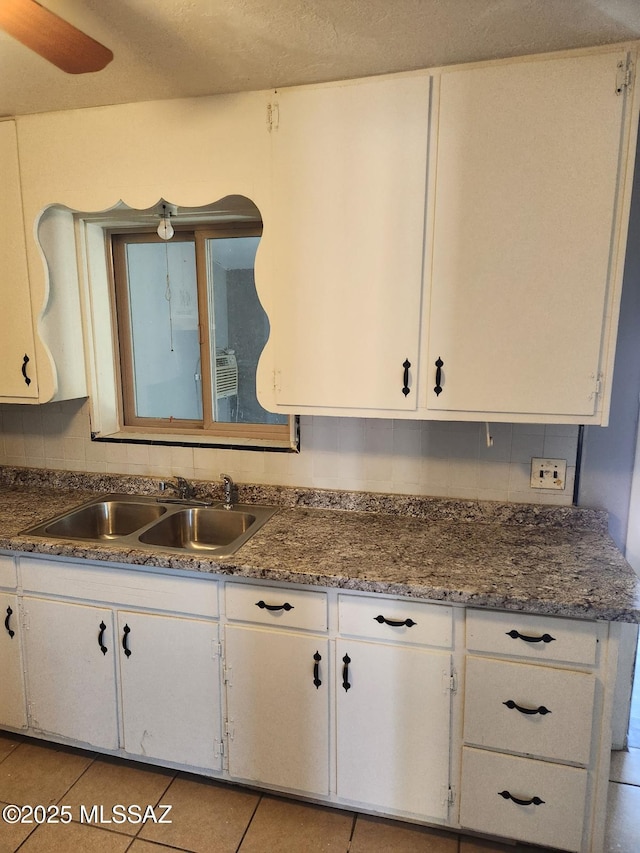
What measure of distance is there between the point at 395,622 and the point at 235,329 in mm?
1402

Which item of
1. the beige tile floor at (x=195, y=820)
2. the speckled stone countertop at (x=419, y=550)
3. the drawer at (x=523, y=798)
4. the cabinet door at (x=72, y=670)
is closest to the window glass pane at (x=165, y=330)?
the speckled stone countertop at (x=419, y=550)

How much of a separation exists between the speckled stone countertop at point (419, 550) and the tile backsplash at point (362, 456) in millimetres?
59

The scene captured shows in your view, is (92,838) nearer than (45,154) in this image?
Yes

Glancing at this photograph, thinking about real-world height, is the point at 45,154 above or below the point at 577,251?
above

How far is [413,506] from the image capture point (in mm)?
2074

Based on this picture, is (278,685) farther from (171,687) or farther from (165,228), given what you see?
(165,228)

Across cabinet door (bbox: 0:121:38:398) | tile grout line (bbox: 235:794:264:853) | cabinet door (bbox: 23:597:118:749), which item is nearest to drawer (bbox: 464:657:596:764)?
tile grout line (bbox: 235:794:264:853)

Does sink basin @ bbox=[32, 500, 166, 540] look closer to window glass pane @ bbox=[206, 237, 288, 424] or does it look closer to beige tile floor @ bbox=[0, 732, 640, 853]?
window glass pane @ bbox=[206, 237, 288, 424]

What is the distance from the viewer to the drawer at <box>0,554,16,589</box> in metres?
1.92

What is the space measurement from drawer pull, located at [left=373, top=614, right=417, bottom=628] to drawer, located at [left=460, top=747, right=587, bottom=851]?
0.41m

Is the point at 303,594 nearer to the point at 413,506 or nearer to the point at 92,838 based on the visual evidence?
the point at 413,506

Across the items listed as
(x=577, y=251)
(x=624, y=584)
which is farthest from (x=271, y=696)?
(x=577, y=251)

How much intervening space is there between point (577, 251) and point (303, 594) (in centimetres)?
129

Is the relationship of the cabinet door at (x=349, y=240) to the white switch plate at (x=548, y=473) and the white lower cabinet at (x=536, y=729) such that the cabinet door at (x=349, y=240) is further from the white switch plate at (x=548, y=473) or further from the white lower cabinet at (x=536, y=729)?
the white lower cabinet at (x=536, y=729)
